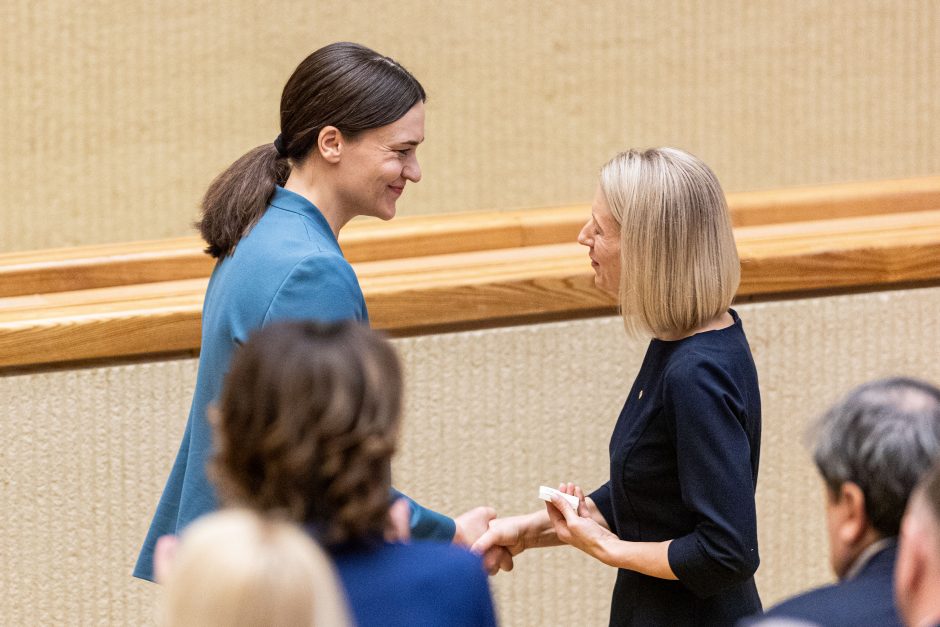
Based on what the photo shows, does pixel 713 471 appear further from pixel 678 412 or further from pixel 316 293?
pixel 316 293

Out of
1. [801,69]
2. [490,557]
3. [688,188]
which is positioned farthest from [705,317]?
[801,69]

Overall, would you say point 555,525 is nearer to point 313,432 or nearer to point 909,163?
point 313,432

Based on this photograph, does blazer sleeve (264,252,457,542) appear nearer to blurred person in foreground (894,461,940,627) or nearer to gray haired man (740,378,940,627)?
gray haired man (740,378,940,627)

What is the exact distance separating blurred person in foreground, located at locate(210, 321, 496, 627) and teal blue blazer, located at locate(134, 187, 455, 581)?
501 millimetres

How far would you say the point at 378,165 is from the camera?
5.87ft

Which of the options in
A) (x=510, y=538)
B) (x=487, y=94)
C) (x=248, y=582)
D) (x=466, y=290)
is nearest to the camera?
(x=248, y=582)

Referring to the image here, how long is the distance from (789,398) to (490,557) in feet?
2.36

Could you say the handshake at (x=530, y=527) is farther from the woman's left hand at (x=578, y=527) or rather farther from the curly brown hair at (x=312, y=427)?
the curly brown hair at (x=312, y=427)

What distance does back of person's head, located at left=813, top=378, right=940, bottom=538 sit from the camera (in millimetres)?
1168

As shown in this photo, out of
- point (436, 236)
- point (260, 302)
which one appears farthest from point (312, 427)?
point (436, 236)

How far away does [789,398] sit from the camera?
2.31m

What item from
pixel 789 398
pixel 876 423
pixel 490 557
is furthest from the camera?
pixel 789 398

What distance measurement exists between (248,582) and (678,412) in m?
0.78

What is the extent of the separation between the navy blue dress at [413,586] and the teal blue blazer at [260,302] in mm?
538
